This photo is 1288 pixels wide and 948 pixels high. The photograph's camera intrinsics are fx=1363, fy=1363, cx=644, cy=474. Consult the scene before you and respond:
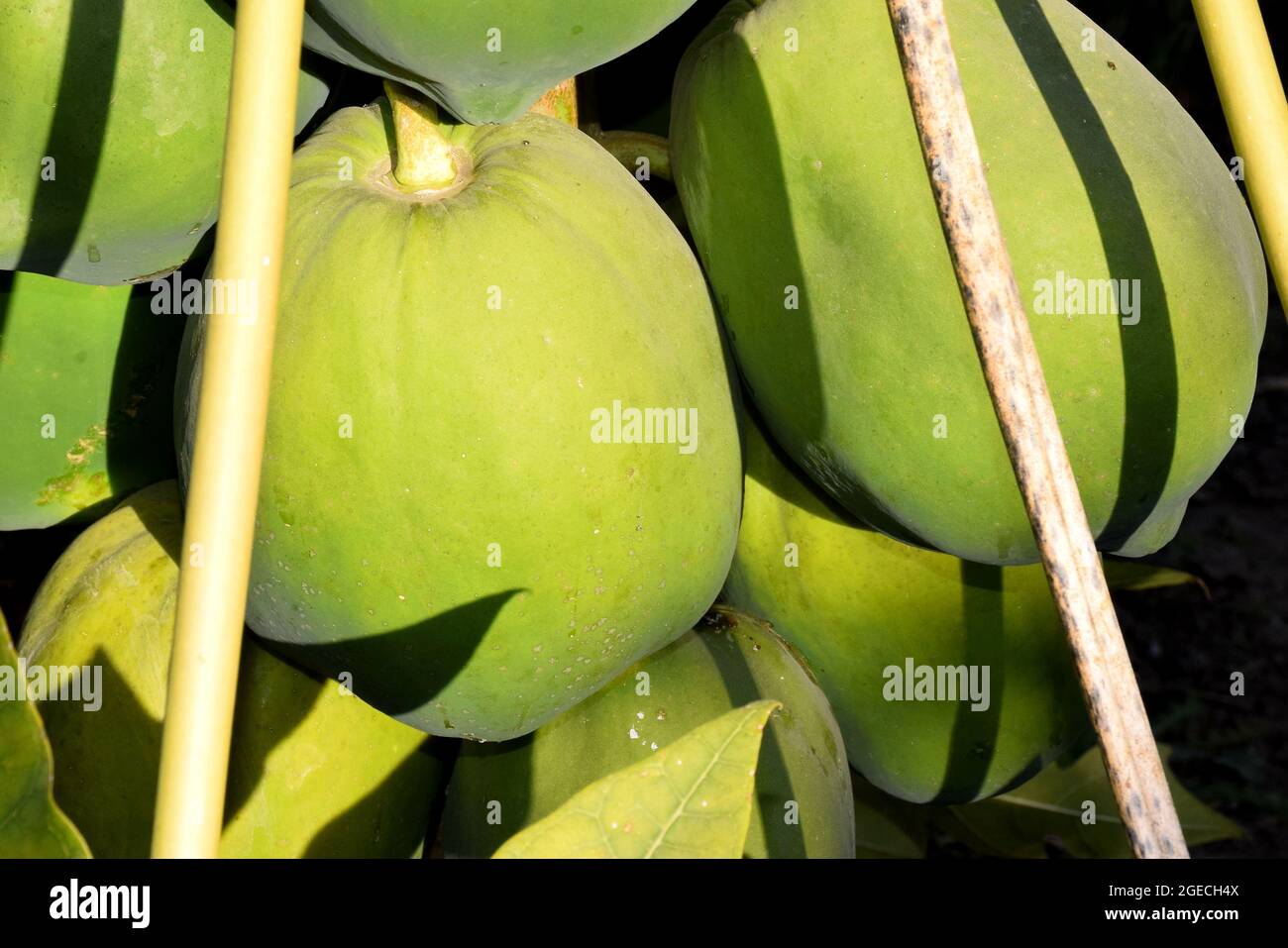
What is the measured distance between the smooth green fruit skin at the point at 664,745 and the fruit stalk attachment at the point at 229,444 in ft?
1.33

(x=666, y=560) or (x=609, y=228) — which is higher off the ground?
(x=609, y=228)

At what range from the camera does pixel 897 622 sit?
0.91 metres

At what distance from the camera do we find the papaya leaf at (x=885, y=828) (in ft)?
4.25

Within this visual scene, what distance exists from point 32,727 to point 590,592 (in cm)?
27

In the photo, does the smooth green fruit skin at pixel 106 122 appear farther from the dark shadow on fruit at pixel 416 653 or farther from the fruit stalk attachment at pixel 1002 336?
the fruit stalk attachment at pixel 1002 336

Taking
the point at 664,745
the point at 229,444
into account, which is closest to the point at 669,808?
the point at 229,444

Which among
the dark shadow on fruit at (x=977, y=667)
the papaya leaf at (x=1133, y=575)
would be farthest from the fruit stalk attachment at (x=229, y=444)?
the papaya leaf at (x=1133, y=575)

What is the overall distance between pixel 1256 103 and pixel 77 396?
0.69 m

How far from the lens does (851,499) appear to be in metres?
0.82

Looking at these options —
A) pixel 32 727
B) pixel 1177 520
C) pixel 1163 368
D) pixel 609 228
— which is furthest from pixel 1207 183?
pixel 32 727

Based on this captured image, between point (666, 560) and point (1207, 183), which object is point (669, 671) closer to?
point (666, 560)

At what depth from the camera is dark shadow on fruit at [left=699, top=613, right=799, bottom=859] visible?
76cm

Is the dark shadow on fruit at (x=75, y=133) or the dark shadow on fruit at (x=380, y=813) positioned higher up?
the dark shadow on fruit at (x=75, y=133)

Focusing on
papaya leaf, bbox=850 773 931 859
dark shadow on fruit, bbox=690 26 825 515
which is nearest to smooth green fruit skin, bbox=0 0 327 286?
dark shadow on fruit, bbox=690 26 825 515
